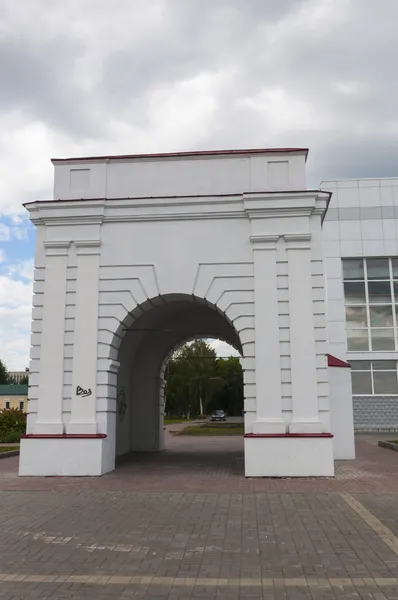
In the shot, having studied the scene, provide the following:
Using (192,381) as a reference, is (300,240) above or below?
above

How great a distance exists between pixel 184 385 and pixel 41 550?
5316cm

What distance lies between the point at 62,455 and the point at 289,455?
5.04m

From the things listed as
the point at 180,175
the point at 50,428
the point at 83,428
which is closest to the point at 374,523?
the point at 83,428

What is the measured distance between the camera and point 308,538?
6.88 meters

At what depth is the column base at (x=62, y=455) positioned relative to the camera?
40.4 ft

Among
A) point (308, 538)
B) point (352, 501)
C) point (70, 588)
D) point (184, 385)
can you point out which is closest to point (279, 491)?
point (352, 501)

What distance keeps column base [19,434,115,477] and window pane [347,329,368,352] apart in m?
21.3

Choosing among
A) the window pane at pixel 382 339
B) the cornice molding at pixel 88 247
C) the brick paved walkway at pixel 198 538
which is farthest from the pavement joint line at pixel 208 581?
the window pane at pixel 382 339

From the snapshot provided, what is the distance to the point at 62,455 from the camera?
12.4 meters

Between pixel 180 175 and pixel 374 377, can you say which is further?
pixel 374 377

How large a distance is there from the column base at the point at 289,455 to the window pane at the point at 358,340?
64.9ft

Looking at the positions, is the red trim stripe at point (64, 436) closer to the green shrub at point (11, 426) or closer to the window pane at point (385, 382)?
the green shrub at point (11, 426)

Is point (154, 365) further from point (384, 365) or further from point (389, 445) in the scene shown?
point (384, 365)

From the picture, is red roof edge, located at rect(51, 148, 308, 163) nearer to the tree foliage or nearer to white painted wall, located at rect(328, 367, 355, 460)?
white painted wall, located at rect(328, 367, 355, 460)
